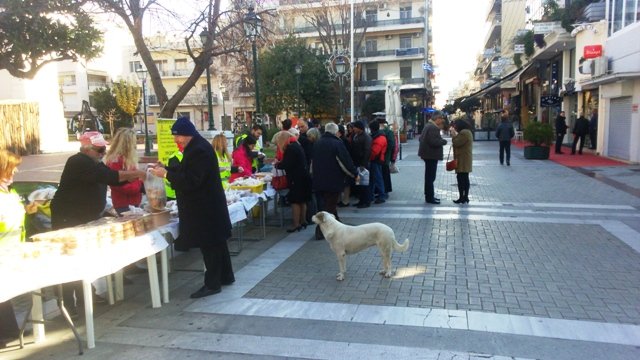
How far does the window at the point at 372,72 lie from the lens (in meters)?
56.8

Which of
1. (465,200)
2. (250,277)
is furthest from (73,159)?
(465,200)

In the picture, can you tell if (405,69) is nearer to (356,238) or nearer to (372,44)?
(372,44)

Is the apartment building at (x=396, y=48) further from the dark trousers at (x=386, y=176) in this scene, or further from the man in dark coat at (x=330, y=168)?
the man in dark coat at (x=330, y=168)

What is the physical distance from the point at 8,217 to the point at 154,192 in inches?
64.7

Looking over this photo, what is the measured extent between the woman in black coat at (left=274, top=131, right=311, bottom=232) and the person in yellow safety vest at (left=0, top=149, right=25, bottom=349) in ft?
13.6

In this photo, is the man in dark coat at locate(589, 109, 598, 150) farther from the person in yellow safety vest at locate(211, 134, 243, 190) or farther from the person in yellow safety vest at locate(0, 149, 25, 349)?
the person in yellow safety vest at locate(0, 149, 25, 349)

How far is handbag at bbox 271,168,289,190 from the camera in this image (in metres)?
8.27

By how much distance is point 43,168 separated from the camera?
20.3 m

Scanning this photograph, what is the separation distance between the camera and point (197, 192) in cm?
503

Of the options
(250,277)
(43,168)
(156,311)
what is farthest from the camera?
(43,168)

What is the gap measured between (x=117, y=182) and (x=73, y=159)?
46cm

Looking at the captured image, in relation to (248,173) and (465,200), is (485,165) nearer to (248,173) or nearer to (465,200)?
(465,200)

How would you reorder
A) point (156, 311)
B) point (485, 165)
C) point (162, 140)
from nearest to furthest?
1. point (156, 311)
2. point (162, 140)
3. point (485, 165)

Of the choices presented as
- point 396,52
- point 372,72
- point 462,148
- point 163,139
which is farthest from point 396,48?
point 163,139
